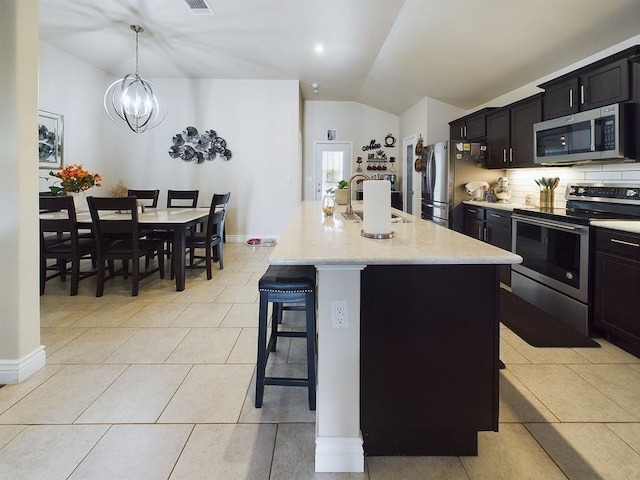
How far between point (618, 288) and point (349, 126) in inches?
252

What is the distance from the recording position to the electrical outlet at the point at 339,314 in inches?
56.8

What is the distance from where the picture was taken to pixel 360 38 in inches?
192

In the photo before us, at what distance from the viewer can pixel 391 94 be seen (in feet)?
22.6

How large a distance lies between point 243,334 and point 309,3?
134 inches

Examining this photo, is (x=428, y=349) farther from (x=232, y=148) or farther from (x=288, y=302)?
(x=232, y=148)

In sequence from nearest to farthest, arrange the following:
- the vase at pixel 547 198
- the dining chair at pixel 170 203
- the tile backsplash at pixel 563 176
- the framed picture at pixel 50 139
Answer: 1. the tile backsplash at pixel 563 176
2. the vase at pixel 547 198
3. the dining chair at pixel 170 203
4. the framed picture at pixel 50 139

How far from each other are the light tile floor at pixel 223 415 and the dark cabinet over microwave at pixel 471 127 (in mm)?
3253

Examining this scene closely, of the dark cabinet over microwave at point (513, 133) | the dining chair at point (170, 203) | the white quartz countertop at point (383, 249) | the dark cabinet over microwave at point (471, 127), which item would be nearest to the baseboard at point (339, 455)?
the white quartz countertop at point (383, 249)

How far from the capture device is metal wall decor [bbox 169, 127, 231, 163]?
672 centimetres

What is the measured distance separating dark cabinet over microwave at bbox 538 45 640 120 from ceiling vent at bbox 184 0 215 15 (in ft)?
11.5

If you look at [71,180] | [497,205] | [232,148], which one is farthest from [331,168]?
[71,180]

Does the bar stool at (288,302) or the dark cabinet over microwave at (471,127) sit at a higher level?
the dark cabinet over microwave at (471,127)

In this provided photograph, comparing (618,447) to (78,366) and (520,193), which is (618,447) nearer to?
(78,366)

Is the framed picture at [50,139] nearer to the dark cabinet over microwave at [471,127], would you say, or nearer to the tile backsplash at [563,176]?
the dark cabinet over microwave at [471,127]
